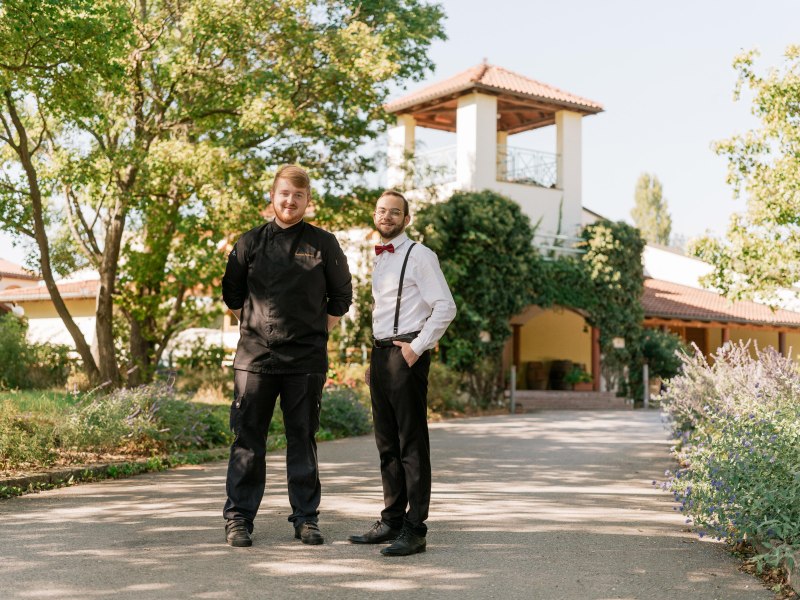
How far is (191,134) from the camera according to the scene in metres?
17.2

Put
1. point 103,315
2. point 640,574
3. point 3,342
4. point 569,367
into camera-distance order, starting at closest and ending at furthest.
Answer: point 640,574
point 103,315
point 3,342
point 569,367

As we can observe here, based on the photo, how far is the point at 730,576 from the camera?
498cm

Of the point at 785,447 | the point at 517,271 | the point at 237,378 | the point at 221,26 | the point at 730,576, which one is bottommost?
the point at 730,576

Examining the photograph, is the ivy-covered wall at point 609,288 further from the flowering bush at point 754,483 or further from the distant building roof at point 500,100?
the flowering bush at point 754,483

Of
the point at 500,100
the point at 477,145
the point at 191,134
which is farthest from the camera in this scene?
the point at 500,100

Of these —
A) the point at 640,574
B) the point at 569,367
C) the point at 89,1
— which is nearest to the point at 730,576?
the point at 640,574

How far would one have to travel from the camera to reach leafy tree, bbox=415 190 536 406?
23188 mm

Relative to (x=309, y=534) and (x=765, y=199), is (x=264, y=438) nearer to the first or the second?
(x=309, y=534)

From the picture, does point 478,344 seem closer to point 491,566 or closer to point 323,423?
point 323,423

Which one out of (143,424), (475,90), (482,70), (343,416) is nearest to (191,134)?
(343,416)

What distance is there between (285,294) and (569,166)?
22.8 m

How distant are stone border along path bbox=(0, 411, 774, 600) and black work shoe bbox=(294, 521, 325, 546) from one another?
0.05 meters

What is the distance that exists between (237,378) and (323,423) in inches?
347

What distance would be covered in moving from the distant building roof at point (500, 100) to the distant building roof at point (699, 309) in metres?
6.59
